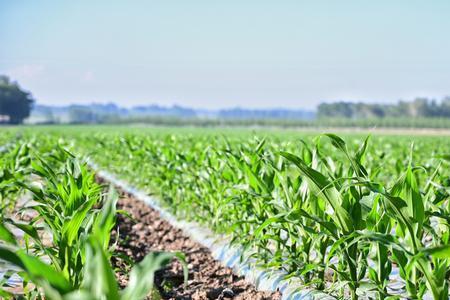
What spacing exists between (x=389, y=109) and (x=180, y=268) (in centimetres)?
13310

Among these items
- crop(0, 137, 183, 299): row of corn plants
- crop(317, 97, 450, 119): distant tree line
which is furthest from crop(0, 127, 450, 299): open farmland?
crop(317, 97, 450, 119): distant tree line

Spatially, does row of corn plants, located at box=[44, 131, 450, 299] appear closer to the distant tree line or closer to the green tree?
the green tree

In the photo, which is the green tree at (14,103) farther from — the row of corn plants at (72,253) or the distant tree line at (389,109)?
the row of corn plants at (72,253)

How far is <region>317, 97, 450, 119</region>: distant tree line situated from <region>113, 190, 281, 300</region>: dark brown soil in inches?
4816

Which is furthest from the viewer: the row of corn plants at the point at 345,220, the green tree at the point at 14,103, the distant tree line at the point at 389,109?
the distant tree line at the point at 389,109

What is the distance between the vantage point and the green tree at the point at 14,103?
327 feet

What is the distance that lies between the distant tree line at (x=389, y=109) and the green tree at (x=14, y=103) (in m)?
68.0

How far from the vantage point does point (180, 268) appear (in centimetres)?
473

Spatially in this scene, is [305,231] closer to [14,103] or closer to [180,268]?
[180,268]

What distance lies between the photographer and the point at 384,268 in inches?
107

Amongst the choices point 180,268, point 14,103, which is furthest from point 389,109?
point 180,268

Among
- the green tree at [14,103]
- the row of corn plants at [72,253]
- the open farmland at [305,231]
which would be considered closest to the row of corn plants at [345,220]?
the open farmland at [305,231]

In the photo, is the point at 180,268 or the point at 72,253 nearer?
the point at 72,253

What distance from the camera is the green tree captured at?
9981 centimetres
